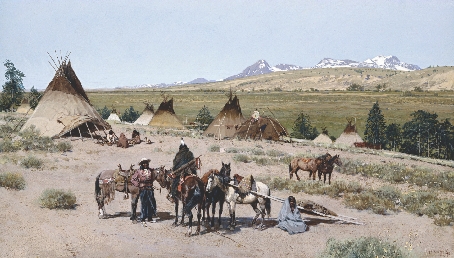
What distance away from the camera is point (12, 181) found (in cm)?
1438

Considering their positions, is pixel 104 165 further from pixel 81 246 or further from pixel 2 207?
pixel 81 246

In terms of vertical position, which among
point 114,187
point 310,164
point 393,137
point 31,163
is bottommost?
point 393,137

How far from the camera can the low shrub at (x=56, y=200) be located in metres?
12.5

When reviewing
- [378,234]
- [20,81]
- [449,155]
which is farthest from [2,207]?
[20,81]

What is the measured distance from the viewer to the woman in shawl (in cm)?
1108

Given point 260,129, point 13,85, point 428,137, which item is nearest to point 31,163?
point 260,129

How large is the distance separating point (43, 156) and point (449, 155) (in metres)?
33.9

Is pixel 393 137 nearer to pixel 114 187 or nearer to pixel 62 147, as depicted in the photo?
pixel 62 147

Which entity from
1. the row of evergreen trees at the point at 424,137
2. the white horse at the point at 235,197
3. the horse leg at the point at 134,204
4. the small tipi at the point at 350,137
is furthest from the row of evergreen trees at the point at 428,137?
the horse leg at the point at 134,204

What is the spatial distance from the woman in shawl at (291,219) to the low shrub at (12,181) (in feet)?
30.5

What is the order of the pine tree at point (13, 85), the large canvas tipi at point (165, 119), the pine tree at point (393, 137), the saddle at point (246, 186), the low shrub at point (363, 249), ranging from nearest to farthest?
1. the low shrub at point (363, 249)
2. the saddle at point (246, 186)
3. the large canvas tipi at point (165, 119)
4. the pine tree at point (393, 137)
5. the pine tree at point (13, 85)

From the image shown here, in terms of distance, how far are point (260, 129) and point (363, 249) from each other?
25032mm

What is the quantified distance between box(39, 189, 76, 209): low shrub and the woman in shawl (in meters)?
6.56

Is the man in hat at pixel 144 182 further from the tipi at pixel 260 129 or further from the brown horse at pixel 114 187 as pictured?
the tipi at pixel 260 129
